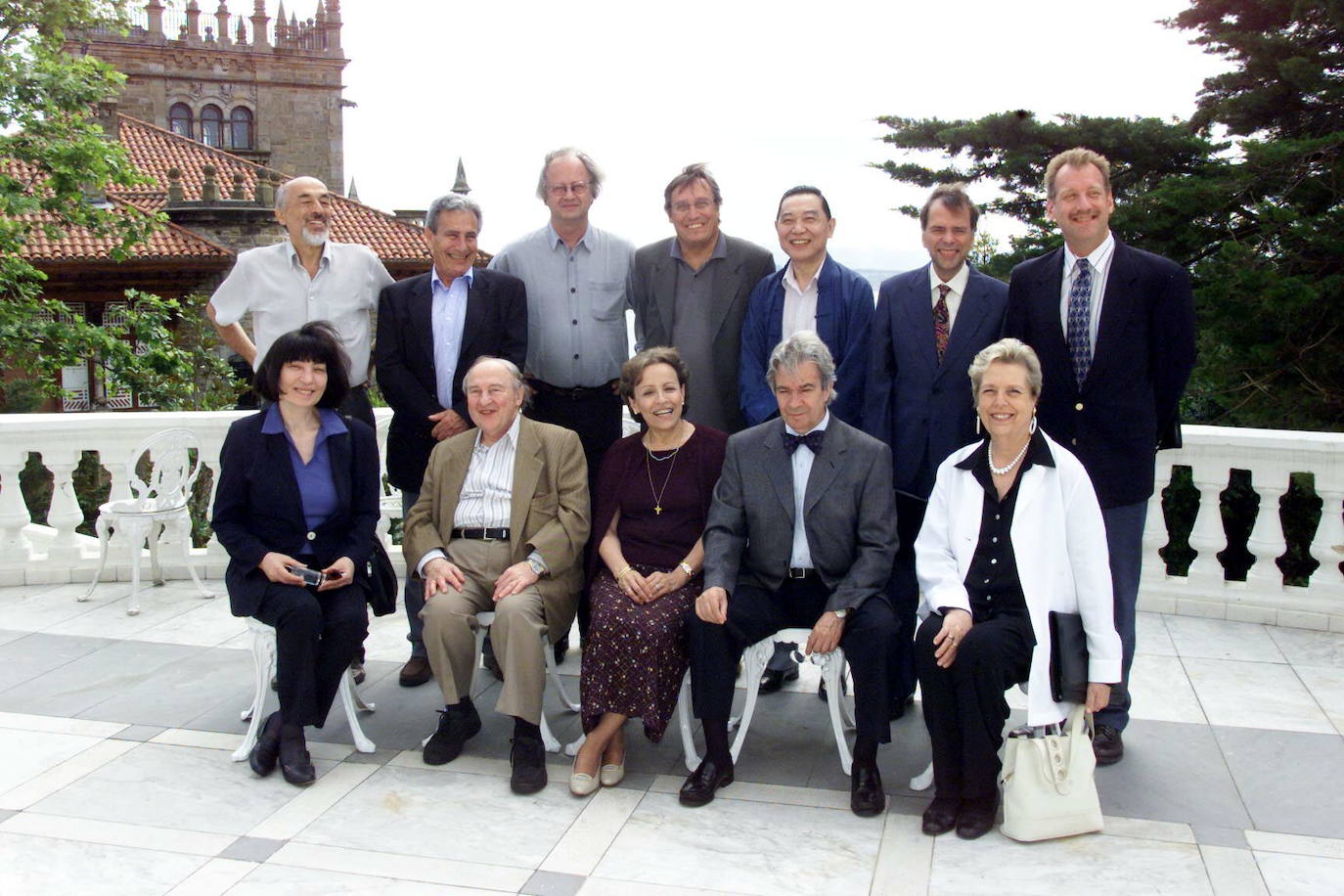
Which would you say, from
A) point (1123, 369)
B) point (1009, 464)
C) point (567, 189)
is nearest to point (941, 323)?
point (1123, 369)

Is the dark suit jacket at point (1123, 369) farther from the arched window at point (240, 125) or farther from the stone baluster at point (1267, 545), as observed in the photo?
the arched window at point (240, 125)

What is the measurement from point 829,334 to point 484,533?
1406mm

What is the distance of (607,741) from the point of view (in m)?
3.59

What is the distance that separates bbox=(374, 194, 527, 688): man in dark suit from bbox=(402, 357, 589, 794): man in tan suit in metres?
0.35

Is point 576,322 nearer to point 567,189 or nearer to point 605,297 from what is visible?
point 605,297

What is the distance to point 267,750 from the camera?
3.65 m

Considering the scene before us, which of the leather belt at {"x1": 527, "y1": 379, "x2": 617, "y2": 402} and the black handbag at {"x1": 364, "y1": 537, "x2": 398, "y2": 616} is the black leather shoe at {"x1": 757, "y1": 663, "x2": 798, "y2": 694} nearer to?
the leather belt at {"x1": 527, "y1": 379, "x2": 617, "y2": 402}

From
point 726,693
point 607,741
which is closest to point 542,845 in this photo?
point 607,741

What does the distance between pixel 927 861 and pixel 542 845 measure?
3.40ft

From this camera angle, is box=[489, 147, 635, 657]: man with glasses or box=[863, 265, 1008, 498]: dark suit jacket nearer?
box=[863, 265, 1008, 498]: dark suit jacket

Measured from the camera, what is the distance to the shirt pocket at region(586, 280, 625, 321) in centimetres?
450

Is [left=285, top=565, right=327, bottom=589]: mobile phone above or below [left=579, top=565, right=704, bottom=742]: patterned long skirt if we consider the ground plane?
above

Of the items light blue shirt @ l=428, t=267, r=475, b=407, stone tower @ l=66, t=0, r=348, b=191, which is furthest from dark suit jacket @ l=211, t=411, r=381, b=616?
stone tower @ l=66, t=0, r=348, b=191

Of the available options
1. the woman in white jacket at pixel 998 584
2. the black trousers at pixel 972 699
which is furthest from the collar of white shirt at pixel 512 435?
the black trousers at pixel 972 699
